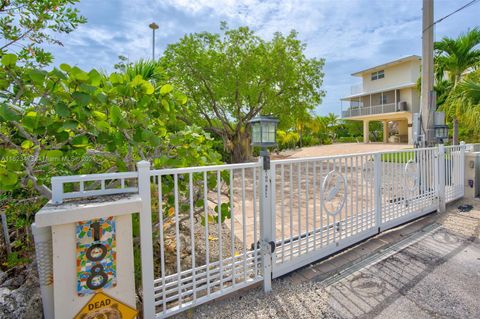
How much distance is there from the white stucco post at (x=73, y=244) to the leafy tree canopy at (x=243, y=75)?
Answer: 29.4 feet

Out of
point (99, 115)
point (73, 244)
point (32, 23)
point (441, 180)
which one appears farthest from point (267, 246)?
point (441, 180)

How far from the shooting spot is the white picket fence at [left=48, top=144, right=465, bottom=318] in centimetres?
195

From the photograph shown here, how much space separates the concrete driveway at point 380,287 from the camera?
2107 millimetres

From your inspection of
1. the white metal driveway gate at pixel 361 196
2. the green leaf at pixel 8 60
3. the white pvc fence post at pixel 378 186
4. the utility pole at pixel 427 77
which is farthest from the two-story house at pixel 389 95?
the green leaf at pixel 8 60

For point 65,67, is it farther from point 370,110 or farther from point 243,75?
point 370,110

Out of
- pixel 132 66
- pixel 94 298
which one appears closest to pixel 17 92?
pixel 132 66

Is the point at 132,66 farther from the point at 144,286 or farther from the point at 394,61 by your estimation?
the point at 394,61

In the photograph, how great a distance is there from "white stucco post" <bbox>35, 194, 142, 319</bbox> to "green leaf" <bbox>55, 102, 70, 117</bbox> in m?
0.57

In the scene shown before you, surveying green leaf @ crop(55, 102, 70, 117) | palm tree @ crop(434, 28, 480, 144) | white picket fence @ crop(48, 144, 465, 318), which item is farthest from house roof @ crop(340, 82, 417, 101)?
green leaf @ crop(55, 102, 70, 117)

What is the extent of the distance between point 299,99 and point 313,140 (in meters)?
19.2

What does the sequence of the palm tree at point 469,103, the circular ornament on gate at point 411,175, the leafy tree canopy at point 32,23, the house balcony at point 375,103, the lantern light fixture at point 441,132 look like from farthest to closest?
the house balcony at point 375,103 → the palm tree at point 469,103 → the lantern light fixture at point 441,132 → the circular ornament on gate at point 411,175 → the leafy tree canopy at point 32,23

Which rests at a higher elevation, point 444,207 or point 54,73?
point 54,73

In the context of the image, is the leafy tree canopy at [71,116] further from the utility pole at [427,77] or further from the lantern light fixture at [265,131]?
the utility pole at [427,77]

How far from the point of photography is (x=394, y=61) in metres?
22.8
